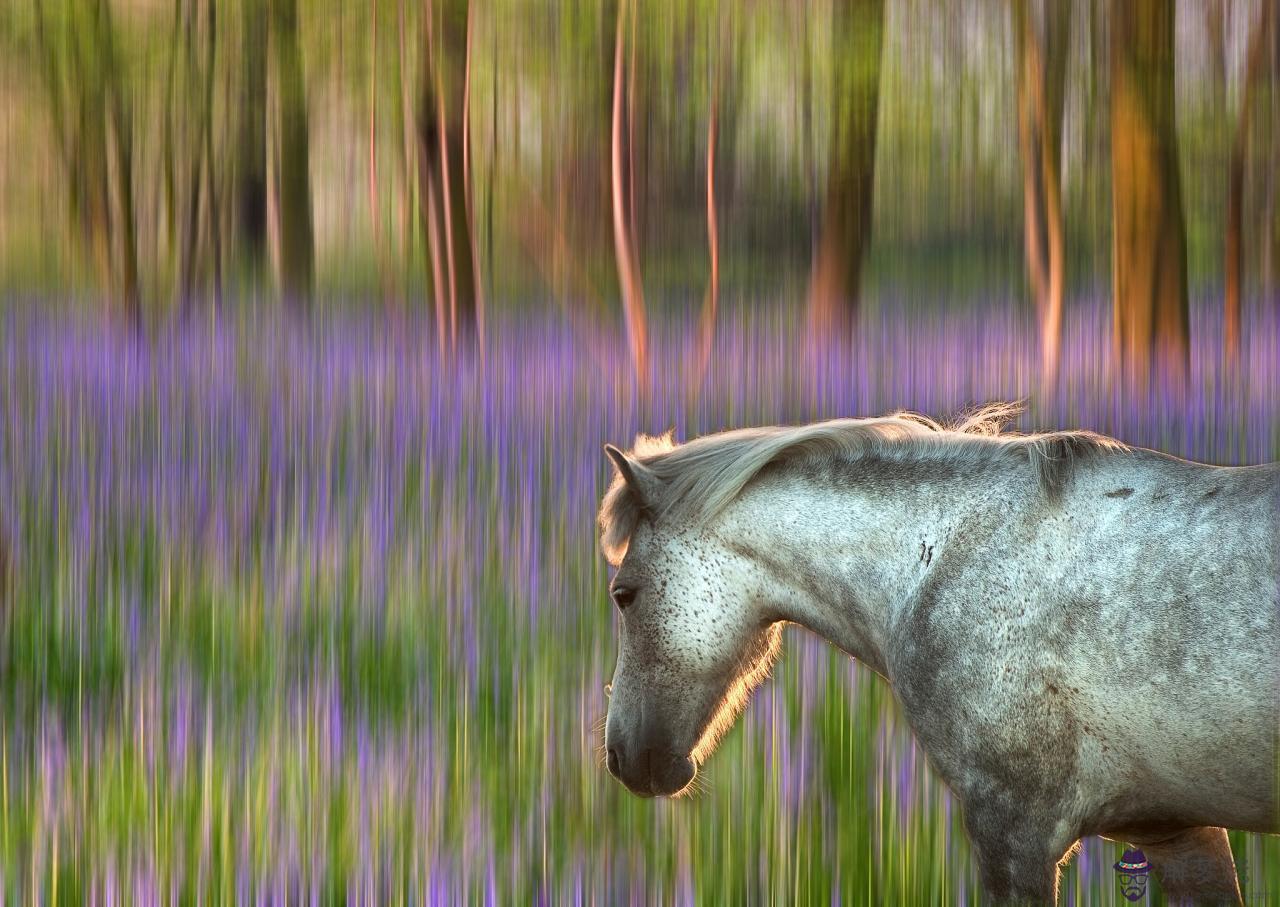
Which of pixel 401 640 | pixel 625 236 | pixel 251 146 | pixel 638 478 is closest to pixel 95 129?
pixel 251 146

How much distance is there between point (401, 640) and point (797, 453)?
195cm

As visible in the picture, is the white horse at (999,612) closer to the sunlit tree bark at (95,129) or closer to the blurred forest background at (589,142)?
the blurred forest background at (589,142)

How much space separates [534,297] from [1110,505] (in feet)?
35.5

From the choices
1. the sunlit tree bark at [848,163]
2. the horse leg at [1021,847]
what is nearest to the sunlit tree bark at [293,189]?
the sunlit tree bark at [848,163]

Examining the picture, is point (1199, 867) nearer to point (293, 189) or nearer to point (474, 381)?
point (474, 381)

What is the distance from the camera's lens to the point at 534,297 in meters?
13.1

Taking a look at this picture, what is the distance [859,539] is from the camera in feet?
8.77

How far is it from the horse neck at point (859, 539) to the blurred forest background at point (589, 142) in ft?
12.9

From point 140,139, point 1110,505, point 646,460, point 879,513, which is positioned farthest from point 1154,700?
point 140,139

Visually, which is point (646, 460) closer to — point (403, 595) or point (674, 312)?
point (403, 595)

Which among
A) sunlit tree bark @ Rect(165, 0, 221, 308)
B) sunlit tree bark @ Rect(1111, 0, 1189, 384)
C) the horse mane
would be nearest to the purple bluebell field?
sunlit tree bark @ Rect(1111, 0, 1189, 384)

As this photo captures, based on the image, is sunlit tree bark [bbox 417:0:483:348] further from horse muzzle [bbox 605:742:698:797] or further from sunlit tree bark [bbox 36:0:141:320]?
horse muzzle [bbox 605:742:698:797]

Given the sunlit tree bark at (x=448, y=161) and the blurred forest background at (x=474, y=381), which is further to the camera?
the sunlit tree bark at (x=448, y=161)

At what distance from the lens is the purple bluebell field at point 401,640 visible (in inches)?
131
